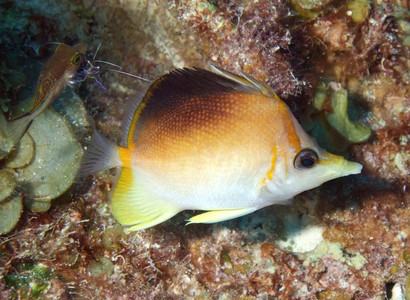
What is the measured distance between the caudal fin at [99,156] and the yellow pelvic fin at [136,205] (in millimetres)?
125

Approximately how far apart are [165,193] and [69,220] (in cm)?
114

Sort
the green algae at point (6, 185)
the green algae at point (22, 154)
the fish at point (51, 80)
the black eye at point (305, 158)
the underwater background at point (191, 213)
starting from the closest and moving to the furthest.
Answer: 1. the black eye at point (305, 158)
2. the fish at point (51, 80)
3. the green algae at point (6, 185)
4. the green algae at point (22, 154)
5. the underwater background at point (191, 213)

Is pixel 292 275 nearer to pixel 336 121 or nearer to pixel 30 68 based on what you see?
pixel 336 121

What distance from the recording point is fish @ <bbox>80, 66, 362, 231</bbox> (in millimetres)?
2045

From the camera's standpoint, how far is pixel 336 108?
10.8 ft

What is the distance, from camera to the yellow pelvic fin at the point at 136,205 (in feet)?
7.66

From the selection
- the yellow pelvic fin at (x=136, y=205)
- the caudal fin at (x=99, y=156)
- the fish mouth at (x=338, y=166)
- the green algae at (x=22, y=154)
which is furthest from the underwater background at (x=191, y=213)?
the fish mouth at (x=338, y=166)

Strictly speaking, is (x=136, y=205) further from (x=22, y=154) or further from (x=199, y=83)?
(x=22, y=154)

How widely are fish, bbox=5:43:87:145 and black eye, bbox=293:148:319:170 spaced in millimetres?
1750

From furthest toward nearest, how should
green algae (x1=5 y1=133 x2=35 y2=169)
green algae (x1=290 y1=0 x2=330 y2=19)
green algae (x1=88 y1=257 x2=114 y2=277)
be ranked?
green algae (x1=290 y1=0 x2=330 y2=19)
green algae (x1=88 y1=257 x2=114 y2=277)
green algae (x1=5 y1=133 x2=35 y2=169)

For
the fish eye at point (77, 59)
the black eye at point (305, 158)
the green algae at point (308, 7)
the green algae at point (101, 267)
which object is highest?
the green algae at point (308, 7)

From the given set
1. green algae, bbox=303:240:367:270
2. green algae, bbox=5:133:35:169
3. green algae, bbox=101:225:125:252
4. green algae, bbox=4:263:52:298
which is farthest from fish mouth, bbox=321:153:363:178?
green algae, bbox=4:263:52:298

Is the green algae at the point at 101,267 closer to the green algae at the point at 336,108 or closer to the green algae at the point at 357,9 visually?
the green algae at the point at 336,108

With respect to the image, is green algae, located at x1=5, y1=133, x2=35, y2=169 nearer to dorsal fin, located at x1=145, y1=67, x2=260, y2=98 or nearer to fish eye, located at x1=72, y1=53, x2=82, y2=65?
fish eye, located at x1=72, y1=53, x2=82, y2=65
